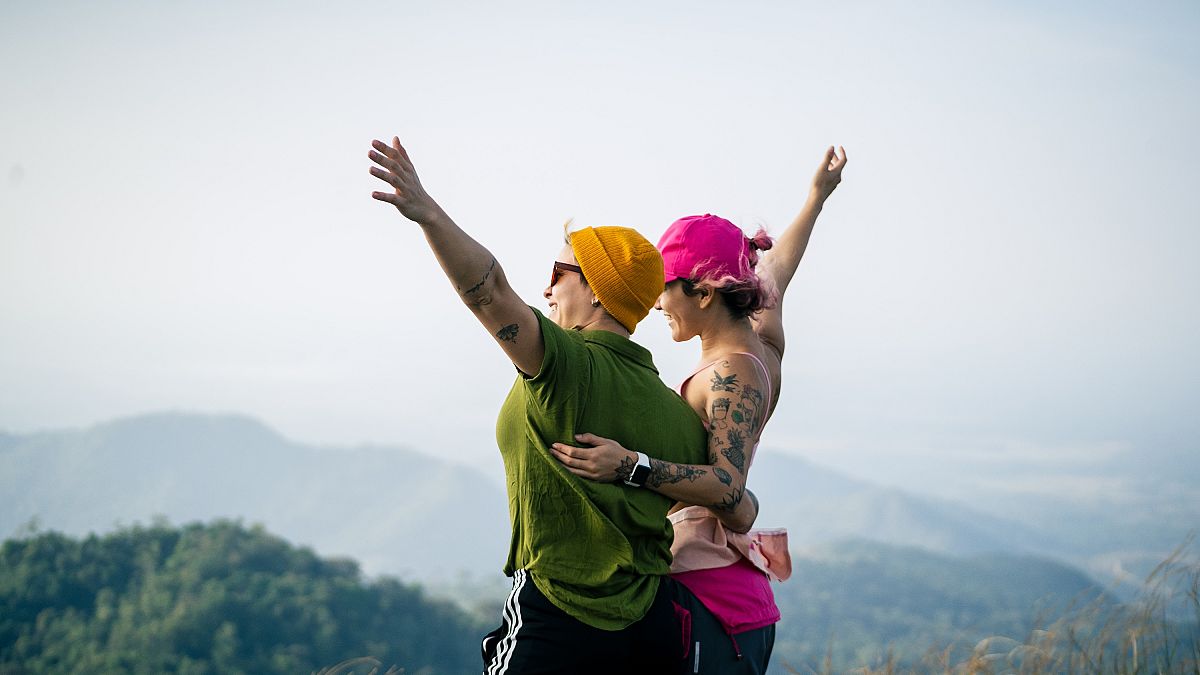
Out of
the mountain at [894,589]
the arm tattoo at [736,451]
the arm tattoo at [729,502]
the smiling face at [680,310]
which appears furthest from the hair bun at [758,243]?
the mountain at [894,589]

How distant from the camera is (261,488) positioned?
102m

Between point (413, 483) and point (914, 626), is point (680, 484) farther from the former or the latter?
point (413, 483)

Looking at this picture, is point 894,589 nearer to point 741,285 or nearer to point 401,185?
point 741,285

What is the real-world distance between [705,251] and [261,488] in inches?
4150

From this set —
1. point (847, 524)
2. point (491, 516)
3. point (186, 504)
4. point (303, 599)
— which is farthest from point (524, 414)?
point (186, 504)

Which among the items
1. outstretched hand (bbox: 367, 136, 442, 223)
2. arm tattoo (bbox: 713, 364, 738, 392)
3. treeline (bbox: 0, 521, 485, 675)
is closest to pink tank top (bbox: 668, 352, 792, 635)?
arm tattoo (bbox: 713, 364, 738, 392)

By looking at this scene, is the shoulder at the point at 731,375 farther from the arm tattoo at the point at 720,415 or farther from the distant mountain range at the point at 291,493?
the distant mountain range at the point at 291,493

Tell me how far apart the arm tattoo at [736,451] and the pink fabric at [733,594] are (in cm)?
33

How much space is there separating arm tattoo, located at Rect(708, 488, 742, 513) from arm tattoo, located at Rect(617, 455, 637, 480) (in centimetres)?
31

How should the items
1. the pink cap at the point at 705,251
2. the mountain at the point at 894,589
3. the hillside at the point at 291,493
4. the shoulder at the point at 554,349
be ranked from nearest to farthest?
1. the shoulder at the point at 554,349
2. the pink cap at the point at 705,251
3. the mountain at the point at 894,589
4. the hillside at the point at 291,493

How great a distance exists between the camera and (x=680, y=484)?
2506 mm

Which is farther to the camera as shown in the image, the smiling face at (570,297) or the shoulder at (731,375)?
the shoulder at (731,375)

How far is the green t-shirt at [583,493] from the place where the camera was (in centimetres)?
238

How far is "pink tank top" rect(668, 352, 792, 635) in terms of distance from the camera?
2766 mm
